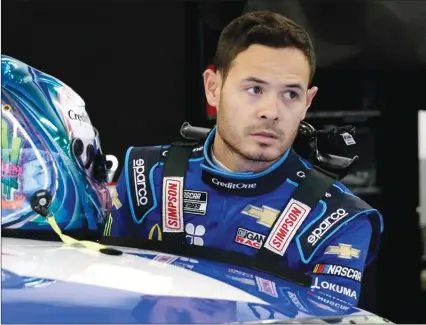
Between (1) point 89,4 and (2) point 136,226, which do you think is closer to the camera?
(2) point 136,226

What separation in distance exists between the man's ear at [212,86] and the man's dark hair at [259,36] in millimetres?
16

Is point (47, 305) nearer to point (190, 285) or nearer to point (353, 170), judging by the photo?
point (190, 285)

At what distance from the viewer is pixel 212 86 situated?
1100 mm

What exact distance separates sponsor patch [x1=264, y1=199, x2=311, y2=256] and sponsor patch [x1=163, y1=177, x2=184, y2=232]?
159mm

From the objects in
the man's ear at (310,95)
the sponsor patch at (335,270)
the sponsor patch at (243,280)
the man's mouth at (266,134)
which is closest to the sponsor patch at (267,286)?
the sponsor patch at (243,280)

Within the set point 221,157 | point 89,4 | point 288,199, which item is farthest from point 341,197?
point 89,4

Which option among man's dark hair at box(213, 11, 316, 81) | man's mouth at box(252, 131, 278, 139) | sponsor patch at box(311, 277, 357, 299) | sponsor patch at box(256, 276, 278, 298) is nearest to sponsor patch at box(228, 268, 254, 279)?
sponsor patch at box(256, 276, 278, 298)

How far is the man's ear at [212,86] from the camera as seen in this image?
108cm

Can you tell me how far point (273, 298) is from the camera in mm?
845

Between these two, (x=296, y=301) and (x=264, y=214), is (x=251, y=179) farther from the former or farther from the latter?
(x=296, y=301)

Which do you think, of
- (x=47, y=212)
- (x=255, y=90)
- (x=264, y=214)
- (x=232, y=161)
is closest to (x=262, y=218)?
(x=264, y=214)

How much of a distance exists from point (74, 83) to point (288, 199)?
478 mm

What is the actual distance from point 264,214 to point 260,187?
5cm

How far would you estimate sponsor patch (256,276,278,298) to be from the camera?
0.87m
